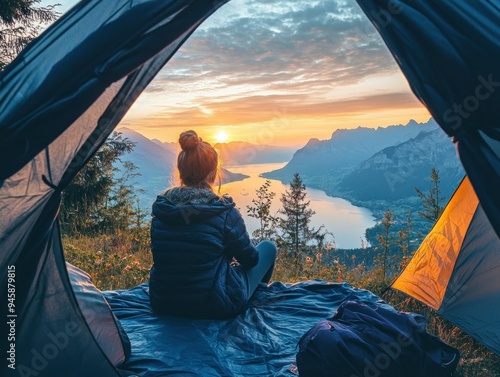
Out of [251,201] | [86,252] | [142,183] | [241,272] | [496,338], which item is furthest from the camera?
[142,183]

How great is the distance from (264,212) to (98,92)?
18.3 ft

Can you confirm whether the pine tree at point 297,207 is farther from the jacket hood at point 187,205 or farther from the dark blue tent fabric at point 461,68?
the dark blue tent fabric at point 461,68

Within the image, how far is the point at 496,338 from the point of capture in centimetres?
347

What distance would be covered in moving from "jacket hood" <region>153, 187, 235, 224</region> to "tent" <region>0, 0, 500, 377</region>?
0.85 meters

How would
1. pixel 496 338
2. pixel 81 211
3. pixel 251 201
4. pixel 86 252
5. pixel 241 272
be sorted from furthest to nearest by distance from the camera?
pixel 81 211, pixel 251 201, pixel 86 252, pixel 241 272, pixel 496 338

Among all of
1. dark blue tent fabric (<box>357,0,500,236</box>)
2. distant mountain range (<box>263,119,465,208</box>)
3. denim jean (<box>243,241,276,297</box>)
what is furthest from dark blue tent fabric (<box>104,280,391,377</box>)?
distant mountain range (<box>263,119,465,208</box>)

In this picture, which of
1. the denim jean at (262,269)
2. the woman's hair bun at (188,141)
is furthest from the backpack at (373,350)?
the woman's hair bun at (188,141)

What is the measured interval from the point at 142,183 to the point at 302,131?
14.9 ft

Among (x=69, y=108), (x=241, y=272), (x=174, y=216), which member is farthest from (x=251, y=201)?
(x=69, y=108)

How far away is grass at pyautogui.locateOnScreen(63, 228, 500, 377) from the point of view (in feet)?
11.0

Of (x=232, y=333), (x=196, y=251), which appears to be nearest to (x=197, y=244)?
(x=196, y=251)

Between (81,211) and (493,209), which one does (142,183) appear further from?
(493,209)

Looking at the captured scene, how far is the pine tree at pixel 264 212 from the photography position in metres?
7.55

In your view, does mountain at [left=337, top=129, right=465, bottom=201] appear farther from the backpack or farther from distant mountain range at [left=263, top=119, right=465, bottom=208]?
the backpack
